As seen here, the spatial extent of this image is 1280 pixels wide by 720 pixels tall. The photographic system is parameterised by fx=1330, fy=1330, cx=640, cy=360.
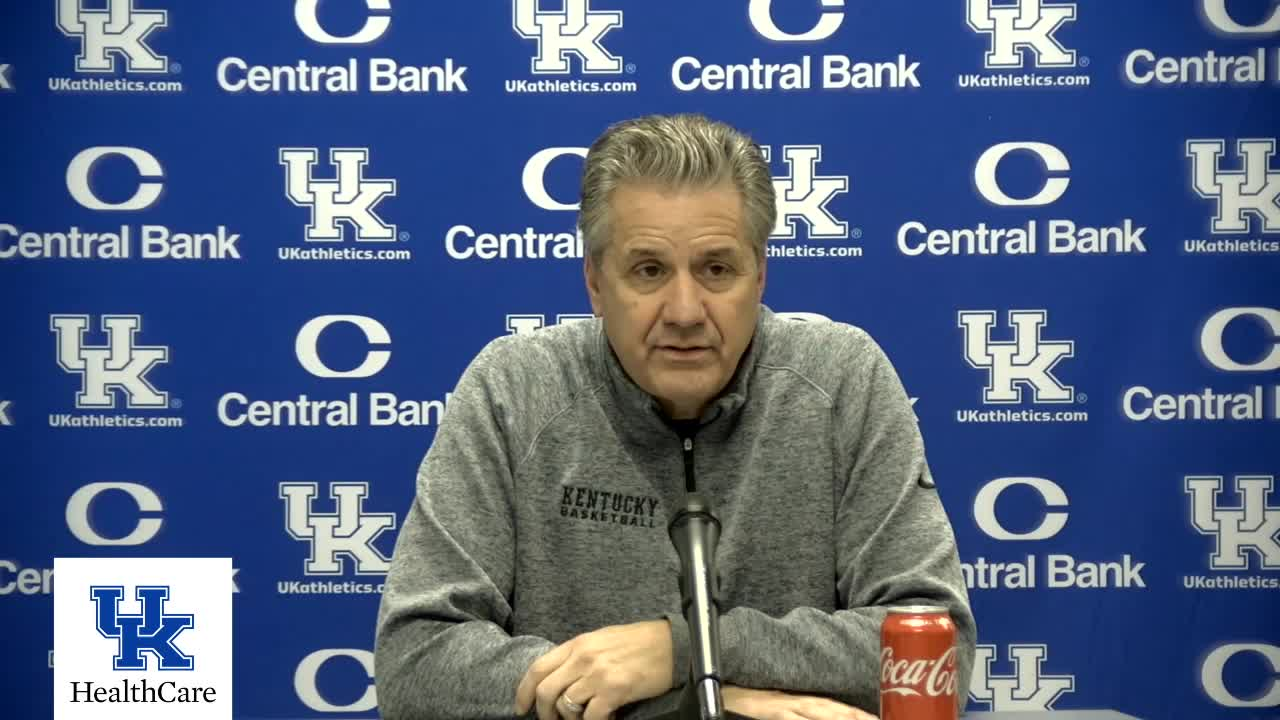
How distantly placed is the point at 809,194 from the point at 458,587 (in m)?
1.59

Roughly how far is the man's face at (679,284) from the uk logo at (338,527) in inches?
54.0

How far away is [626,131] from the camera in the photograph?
75.8 inches

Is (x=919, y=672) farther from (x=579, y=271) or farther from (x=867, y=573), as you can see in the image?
(x=579, y=271)

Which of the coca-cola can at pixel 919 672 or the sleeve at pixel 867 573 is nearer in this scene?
the coca-cola can at pixel 919 672

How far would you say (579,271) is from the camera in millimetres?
3121

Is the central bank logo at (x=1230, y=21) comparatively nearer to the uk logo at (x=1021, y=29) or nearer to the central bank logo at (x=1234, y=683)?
the uk logo at (x=1021, y=29)

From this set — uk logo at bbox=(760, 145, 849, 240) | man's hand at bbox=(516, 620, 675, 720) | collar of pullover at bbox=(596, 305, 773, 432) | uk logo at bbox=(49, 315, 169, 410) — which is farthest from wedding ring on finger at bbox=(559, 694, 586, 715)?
uk logo at bbox=(49, 315, 169, 410)

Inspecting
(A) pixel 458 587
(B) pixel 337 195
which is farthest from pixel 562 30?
(A) pixel 458 587

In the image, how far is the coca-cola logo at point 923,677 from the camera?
3.95ft

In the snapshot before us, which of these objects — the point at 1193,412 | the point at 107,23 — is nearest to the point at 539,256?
the point at 107,23

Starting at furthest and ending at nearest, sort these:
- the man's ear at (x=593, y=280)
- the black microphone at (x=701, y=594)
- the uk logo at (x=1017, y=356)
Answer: the uk logo at (x=1017, y=356) → the man's ear at (x=593, y=280) → the black microphone at (x=701, y=594)

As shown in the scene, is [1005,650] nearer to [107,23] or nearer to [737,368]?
[737,368]

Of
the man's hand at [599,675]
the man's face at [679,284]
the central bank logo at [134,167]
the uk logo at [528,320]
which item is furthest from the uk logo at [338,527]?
the man's hand at [599,675]

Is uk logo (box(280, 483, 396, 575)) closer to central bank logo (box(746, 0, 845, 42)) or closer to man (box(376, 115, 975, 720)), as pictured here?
man (box(376, 115, 975, 720))
